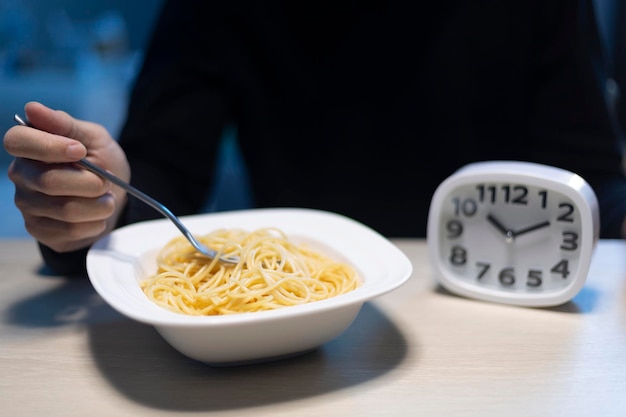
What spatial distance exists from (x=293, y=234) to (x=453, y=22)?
913 mm

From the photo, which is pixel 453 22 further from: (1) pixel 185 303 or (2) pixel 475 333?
(1) pixel 185 303

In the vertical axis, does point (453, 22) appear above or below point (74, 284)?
above

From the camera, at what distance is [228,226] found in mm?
1015

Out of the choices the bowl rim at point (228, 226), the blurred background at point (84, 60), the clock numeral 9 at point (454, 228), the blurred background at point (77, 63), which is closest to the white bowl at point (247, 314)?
the bowl rim at point (228, 226)

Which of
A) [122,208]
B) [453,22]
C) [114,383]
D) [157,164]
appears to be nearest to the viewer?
[114,383]

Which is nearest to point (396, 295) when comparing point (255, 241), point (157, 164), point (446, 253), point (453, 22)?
point (446, 253)

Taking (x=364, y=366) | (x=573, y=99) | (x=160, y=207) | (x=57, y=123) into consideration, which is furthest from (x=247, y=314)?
(x=573, y=99)

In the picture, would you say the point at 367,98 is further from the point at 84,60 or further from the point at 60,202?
the point at 84,60

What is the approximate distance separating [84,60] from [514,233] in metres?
3.12

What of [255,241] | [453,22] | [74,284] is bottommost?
[74,284]

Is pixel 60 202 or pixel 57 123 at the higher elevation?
pixel 57 123

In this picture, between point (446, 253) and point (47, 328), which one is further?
point (446, 253)

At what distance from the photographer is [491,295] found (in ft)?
2.96

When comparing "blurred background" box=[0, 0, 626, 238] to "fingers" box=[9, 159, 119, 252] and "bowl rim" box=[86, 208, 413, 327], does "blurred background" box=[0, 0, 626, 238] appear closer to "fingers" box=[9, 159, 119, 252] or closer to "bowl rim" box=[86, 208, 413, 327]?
"bowl rim" box=[86, 208, 413, 327]
